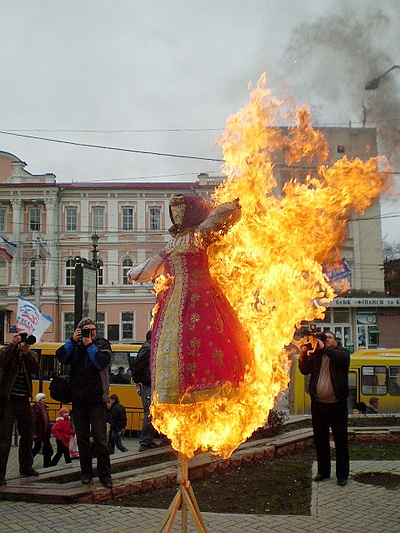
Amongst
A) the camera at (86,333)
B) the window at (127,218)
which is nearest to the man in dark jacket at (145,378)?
the camera at (86,333)

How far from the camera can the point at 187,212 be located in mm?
4371

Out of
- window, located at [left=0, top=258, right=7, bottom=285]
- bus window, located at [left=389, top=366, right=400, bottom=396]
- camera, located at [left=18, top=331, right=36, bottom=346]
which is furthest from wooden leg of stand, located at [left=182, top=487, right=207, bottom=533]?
window, located at [left=0, top=258, right=7, bottom=285]

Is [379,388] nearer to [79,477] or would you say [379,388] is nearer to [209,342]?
[79,477]

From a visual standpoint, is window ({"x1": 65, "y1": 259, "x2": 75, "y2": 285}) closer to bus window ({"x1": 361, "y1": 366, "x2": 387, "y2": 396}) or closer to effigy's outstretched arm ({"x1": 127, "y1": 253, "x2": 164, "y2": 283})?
bus window ({"x1": 361, "y1": 366, "x2": 387, "y2": 396})

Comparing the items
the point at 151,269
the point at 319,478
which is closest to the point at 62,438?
the point at 319,478

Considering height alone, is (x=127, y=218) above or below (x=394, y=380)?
above

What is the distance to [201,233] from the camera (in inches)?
162

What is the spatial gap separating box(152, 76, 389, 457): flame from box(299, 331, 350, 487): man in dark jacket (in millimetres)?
1494

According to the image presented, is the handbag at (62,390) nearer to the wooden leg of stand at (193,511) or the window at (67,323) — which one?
the wooden leg of stand at (193,511)

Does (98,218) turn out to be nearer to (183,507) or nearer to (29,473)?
(29,473)

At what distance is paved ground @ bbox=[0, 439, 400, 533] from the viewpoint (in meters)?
4.88

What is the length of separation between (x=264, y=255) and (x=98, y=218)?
35786 millimetres

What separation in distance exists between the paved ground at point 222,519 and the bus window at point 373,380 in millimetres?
10161

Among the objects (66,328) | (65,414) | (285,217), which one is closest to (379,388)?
(65,414)
